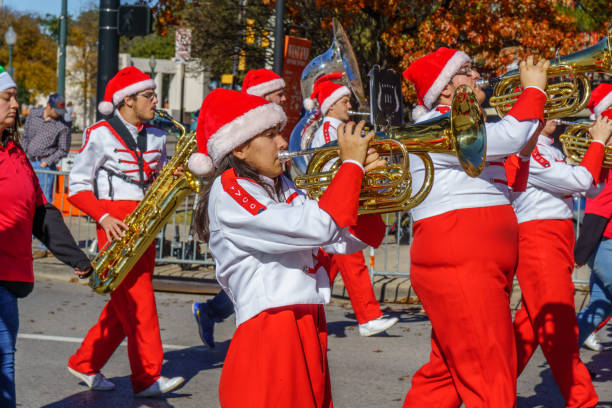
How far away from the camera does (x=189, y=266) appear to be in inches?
394

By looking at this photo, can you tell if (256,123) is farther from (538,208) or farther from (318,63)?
(318,63)

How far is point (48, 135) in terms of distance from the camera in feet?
39.8

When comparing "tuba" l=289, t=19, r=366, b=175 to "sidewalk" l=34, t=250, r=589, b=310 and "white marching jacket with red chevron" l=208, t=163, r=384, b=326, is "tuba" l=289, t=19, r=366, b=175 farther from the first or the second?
"white marching jacket with red chevron" l=208, t=163, r=384, b=326

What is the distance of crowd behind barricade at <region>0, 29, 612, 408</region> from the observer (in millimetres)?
3027

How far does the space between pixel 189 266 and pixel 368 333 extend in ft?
11.3

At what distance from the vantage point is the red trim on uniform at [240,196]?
2.99 meters

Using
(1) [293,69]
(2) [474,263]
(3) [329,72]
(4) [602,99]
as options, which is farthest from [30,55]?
(2) [474,263]

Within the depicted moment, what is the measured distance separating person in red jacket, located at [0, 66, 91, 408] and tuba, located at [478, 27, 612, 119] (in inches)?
87.4

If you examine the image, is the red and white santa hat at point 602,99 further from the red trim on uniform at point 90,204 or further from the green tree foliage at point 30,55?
the green tree foliage at point 30,55

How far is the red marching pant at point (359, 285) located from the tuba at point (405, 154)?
149 inches

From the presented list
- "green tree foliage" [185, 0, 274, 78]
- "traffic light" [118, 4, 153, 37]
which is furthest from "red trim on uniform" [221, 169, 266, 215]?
"green tree foliage" [185, 0, 274, 78]

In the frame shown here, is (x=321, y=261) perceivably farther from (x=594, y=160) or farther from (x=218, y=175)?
(x=594, y=160)

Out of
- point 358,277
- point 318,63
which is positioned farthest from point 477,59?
point 358,277

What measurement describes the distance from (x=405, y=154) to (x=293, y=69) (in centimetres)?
801
